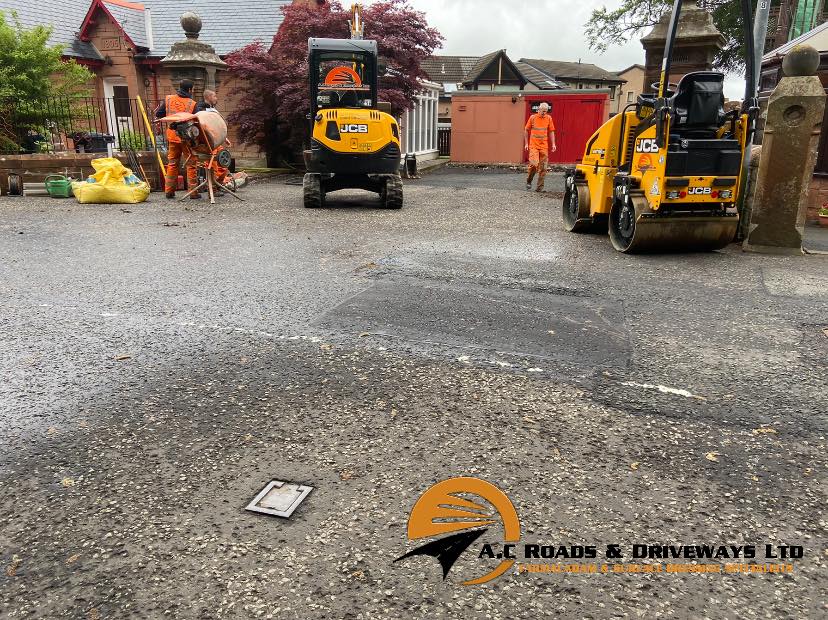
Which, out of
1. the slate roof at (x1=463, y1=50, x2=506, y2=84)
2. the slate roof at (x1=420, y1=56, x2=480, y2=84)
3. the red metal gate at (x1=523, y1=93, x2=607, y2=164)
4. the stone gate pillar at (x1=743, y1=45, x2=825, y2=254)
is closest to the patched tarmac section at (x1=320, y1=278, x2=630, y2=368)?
the stone gate pillar at (x1=743, y1=45, x2=825, y2=254)

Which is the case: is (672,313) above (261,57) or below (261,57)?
below

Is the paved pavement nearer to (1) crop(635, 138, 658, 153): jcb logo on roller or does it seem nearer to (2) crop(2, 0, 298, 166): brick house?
(1) crop(635, 138, 658, 153): jcb logo on roller

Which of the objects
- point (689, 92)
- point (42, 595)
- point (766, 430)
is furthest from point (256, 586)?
point (689, 92)

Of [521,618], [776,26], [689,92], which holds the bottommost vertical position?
[521,618]

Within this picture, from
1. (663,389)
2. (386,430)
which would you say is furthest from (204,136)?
(663,389)

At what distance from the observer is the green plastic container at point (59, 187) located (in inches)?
503

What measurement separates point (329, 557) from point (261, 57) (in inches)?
701

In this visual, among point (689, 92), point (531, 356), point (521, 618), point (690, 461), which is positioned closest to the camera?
point (521, 618)

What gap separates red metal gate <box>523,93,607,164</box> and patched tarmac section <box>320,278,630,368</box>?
19.6 metres

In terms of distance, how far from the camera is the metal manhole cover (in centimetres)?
249

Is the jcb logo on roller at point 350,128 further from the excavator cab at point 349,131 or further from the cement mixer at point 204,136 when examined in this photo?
the cement mixer at point 204,136

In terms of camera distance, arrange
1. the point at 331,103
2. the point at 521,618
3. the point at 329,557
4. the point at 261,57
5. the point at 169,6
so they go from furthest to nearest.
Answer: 1. the point at 169,6
2. the point at 261,57
3. the point at 331,103
4. the point at 329,557
5. the point at 521,618

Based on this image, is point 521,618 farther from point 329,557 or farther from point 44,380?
point 44,380

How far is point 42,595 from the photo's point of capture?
2.06m
